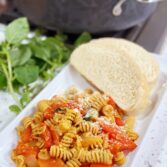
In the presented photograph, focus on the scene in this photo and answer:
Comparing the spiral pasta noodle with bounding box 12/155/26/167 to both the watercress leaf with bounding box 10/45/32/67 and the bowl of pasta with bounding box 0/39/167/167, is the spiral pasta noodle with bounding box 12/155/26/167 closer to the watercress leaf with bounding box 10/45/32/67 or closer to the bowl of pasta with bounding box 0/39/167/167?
the bowl of pasta with bounding box 0/39/167/167

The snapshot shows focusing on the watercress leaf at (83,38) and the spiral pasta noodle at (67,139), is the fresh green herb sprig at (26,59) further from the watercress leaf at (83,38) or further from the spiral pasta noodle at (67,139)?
the spiral pasta noodle at (67,139)

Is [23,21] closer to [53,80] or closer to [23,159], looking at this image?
[53,80]

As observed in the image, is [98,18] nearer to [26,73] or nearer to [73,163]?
[26,73]

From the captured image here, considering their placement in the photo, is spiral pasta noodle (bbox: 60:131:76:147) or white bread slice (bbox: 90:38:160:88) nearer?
spiral pasta noodle (bbox: 60:131:76:147)

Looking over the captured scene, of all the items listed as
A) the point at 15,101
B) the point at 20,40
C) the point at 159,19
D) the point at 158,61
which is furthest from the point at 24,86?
the point at 159,19

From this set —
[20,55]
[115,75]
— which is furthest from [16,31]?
[115,75]

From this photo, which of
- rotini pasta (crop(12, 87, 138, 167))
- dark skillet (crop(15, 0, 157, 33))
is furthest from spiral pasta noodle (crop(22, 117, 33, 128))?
dark skillet (crop(15, 0, 157, 33))

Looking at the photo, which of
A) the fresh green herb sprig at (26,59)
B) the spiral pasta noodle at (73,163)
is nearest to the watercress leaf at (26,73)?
the fresh green herb sprig at (26,59)
